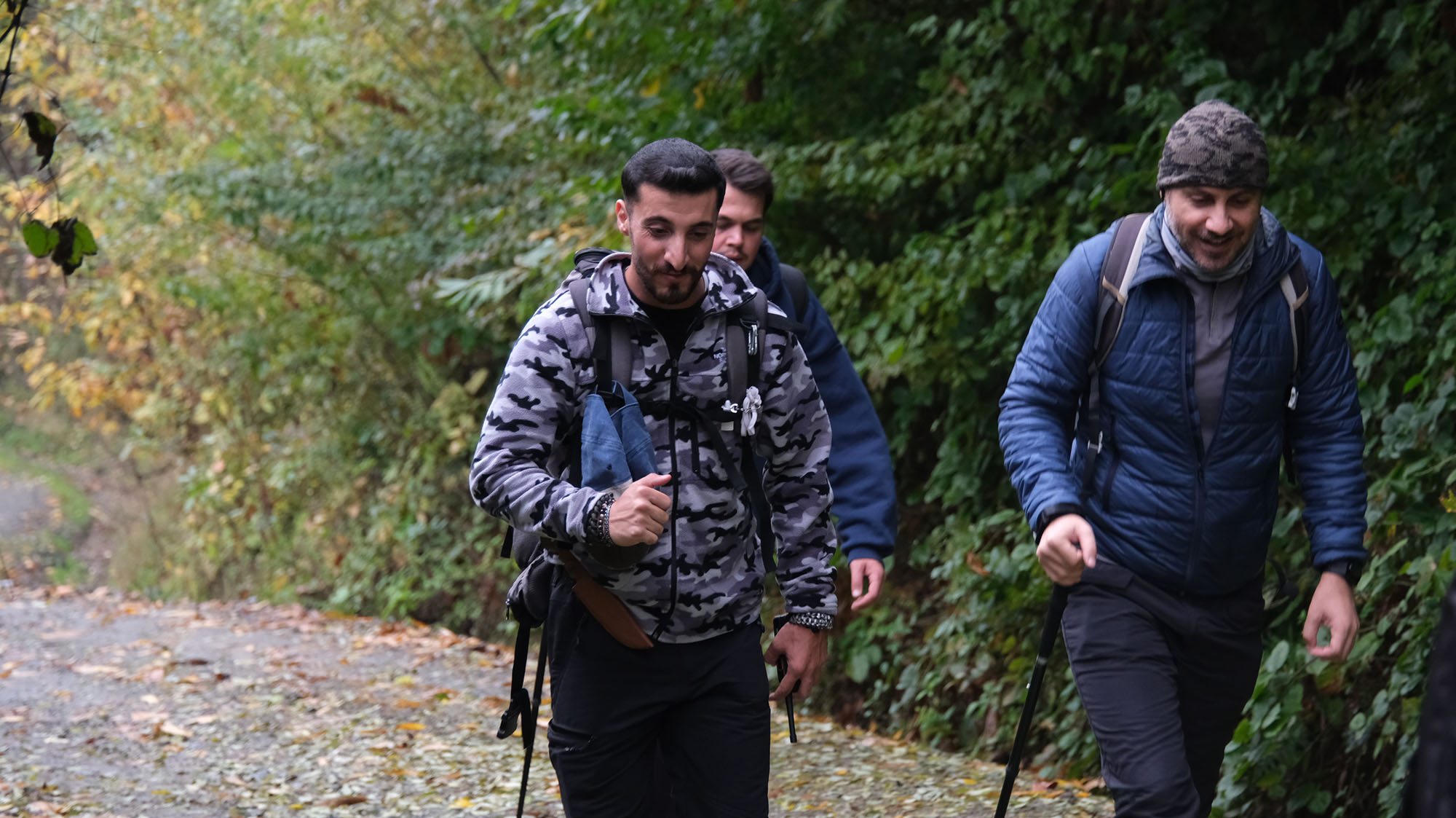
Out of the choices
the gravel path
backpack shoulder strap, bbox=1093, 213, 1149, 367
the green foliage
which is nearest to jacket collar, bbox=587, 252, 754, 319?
backpack shoulder strap, bbox=1093, 213, 1149, 367

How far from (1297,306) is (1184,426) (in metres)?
0.38

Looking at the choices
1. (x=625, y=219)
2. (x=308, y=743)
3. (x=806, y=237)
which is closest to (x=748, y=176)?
(x=625, y=219)

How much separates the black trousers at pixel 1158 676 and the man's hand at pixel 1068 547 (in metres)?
0.23

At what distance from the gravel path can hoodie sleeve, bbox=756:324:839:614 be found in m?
2.55

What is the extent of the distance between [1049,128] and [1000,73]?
430mm

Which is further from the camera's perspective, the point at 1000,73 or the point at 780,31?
the point at 780,31

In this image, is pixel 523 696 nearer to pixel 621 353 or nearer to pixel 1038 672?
pixel 621 353

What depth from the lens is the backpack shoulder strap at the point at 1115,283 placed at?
3312 millimetres

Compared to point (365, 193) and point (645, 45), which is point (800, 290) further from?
point (365, 193)

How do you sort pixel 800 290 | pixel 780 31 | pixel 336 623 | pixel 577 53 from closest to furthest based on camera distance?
pixel 800 290, pixel 780 31, pixel 577 53, pixel 336 623

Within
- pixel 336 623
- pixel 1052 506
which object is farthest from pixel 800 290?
pixel 336 623

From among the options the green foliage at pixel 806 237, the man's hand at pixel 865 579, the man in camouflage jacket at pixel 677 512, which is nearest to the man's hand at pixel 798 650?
the man in camouflage jacket at pixel 677 512

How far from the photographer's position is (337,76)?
12406 millimetres

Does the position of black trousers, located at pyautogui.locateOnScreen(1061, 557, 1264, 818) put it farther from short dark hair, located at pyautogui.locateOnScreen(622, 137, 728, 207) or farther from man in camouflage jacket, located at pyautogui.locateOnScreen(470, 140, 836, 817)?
short dark hair, located at pyautogui.locateOnScreen(622, 137, 728, 207)
